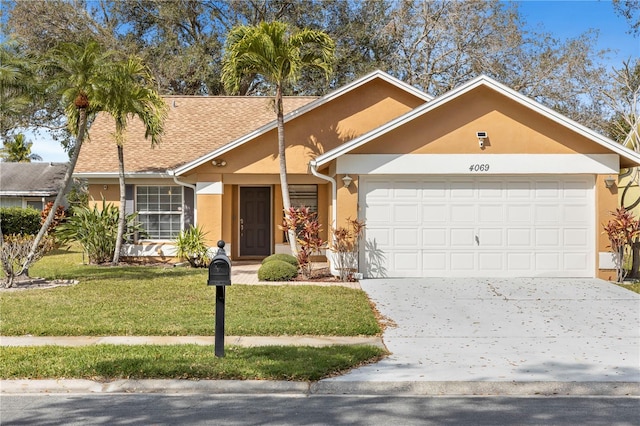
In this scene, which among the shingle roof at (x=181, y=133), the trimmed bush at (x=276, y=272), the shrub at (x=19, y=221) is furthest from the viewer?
the shrub at (x=19, y=221)

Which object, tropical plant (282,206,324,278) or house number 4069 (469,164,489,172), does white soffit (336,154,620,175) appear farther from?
tropical plant (282,206,324,278)

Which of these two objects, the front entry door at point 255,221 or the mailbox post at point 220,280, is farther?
the front entry door at point 255,221

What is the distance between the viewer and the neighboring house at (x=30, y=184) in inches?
1257

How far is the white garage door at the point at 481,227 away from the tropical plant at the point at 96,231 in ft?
26.2

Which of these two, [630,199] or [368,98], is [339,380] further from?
[630,199]

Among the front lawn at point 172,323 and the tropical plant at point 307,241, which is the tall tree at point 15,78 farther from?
the tropical plant at point 307,241

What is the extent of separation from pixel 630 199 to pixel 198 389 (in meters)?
19.8

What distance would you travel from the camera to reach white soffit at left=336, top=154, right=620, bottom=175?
50.1 feet

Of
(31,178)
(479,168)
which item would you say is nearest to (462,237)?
(479,168)

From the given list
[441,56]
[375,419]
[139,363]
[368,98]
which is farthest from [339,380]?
[441,56]

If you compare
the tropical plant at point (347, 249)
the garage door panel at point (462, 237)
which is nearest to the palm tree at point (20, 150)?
the tropical plant at point (347, 249)

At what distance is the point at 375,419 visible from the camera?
19.8 ft

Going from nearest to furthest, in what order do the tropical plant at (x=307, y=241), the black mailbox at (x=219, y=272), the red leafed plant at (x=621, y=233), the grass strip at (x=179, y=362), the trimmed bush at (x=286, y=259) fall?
the grass strip at (x=179, y=362)
the black mailbox at (x=219, y=272)
the red leafed plant at (x=621, y=233)
the tropical plant at (x=307, y=241)
the trimmed bush at (x=286, y=259)

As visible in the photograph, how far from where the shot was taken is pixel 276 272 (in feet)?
49.5
